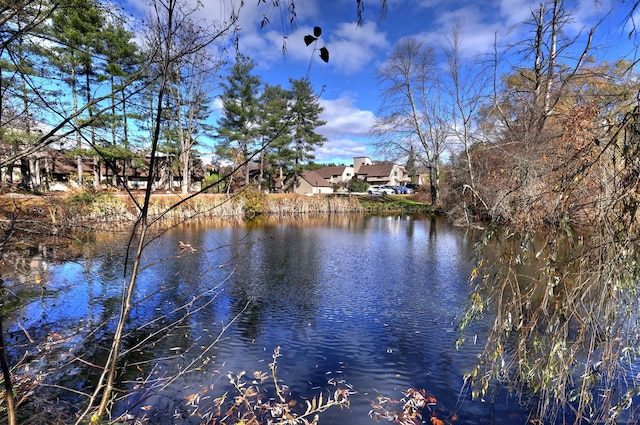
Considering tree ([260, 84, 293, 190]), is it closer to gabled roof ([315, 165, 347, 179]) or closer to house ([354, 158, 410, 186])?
gabled roof ([315, 165, 347, 179])

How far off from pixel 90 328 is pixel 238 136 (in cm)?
2604

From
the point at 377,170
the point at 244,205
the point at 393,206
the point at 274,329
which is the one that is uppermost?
the point at 377,170

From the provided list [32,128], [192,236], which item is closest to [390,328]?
[32,128]

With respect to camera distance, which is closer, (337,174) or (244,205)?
(244,205)

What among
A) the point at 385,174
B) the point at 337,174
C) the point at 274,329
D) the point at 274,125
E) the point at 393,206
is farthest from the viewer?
the point at 385,174

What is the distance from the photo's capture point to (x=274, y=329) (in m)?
5.99

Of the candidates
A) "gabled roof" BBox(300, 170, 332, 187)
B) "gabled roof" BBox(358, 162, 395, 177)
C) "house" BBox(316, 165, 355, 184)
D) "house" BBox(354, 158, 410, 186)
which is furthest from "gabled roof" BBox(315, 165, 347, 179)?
"gabled roof" BBox(300, 170, 332, 187)

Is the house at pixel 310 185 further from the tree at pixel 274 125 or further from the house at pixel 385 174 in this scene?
the house at pixel 385 174

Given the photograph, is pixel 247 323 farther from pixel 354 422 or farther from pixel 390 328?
pixel 354 422

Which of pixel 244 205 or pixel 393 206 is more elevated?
pixel 244 205

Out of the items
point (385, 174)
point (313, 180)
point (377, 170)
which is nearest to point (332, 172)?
point (377, 170)

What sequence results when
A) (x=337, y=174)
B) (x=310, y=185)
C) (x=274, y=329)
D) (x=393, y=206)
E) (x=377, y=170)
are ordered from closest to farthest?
(x=274, y=329), (x=393, y=206), (x=310, y=185), (x=337, y=174), (x=377, y=170)

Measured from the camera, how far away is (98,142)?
9.12ft

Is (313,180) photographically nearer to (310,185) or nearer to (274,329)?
(310,185)
